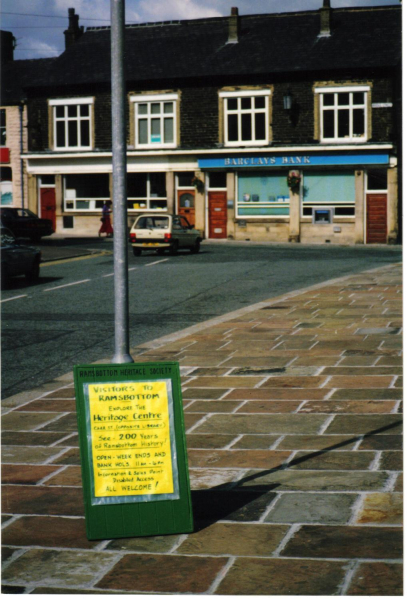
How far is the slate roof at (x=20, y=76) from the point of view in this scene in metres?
42.8

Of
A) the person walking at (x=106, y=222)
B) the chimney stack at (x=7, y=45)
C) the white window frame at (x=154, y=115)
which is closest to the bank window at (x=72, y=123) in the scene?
the white window frame at (x=154, y=115)

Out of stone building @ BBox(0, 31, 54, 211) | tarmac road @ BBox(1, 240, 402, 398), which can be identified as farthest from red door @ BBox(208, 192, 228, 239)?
stone building @ BBox(0, 31, 54, 211)

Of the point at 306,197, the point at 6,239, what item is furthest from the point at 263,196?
the point at 6,239

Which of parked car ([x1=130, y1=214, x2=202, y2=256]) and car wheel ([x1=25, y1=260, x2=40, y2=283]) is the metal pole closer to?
car wheel ([x1=25, y1=260, x2=40, y2=283])

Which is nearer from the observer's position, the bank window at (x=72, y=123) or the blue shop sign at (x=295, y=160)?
the blue shop sign at (x=295, y=160)

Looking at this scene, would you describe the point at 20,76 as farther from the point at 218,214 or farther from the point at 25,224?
the point at 218,214

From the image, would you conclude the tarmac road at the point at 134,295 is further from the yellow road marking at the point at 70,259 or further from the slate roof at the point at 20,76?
the slate roof at the point at 20,76

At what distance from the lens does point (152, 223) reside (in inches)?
1118

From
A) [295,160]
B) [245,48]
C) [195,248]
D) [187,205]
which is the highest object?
[245,48]

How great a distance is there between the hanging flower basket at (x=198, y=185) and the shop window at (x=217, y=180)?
51 cm

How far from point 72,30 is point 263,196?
45.8 ft

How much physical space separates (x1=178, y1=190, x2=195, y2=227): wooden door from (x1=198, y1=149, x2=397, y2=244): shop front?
2.54ft

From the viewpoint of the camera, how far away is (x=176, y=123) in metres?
39.9

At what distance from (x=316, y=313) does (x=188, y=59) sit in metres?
29.1
